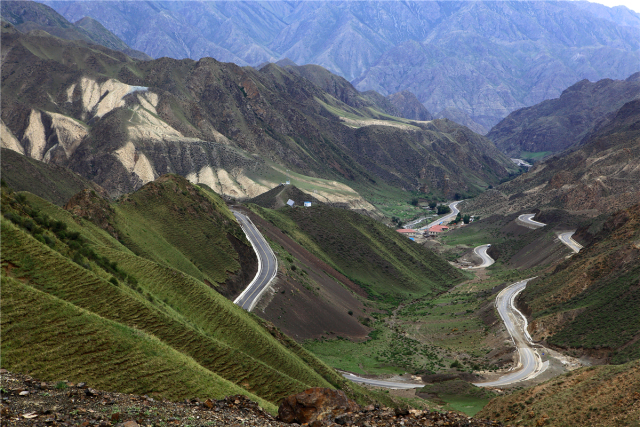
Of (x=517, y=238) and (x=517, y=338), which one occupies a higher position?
(x=517, y=238)

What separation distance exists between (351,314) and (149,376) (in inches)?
2191

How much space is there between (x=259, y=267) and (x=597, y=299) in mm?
43377

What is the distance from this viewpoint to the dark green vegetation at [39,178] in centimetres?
10950

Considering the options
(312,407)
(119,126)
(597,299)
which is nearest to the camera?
(312,407)

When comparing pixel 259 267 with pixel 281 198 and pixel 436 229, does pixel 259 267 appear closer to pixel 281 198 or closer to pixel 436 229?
pixel 281 198

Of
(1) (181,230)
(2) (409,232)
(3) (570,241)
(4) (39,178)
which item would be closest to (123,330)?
(1) (181,230)

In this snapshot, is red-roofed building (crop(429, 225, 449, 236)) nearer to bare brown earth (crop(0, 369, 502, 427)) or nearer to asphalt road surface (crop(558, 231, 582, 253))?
asphalt road surface (crop(558, 231, 582, 253))

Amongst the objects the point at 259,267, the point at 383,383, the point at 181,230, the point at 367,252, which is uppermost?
the point at 367,252

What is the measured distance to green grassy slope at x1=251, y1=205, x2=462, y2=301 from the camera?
9819 cm

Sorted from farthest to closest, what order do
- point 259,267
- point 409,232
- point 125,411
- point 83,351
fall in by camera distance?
1. point 409,232
2. point 259,267
3. point 83,351
4. point 125,411

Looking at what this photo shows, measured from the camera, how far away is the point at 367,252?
105 metres

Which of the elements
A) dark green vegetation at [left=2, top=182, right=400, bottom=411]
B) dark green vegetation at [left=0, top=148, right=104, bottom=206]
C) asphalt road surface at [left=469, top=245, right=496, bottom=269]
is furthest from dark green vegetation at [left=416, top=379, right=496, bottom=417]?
dark green vegetation at [left=0, top=148, right=104, bottom=206]

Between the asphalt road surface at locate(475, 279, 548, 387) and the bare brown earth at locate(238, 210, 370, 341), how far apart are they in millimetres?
19560

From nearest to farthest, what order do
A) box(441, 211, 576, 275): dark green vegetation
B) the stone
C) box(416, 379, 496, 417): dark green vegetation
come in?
the stone → box(416, 379, 496, 417): dark green vegetation → box(441, 211, 576, 275): dark green vegetation
